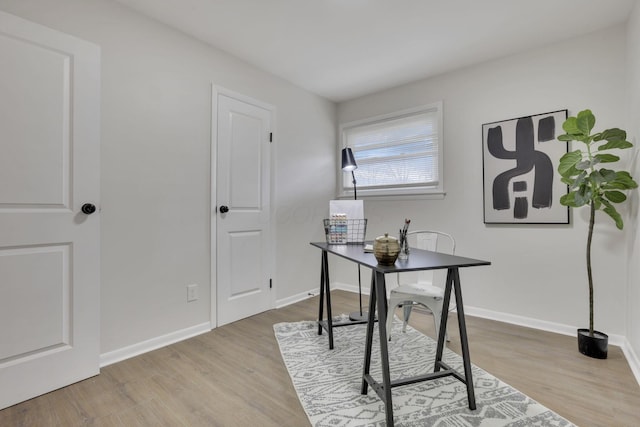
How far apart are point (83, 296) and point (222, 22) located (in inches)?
84.2

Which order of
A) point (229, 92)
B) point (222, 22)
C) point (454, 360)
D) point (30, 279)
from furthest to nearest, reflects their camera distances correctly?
point (229, 92)
point (222, 22)
point (454, 360)
point (30, 279)

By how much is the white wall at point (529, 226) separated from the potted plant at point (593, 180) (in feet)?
1.16

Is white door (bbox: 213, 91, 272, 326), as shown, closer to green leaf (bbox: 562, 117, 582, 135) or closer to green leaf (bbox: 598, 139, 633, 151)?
green leaf (bbox: 562, 117, 582, 135)

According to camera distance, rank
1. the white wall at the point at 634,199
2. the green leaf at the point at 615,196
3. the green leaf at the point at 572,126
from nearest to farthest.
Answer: the white wall at the point at 634,199 < the green leaf at the point at 615,196 < the green leaf at the point at 572,126

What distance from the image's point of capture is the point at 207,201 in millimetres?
2729

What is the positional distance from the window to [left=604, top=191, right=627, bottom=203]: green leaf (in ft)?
4.43

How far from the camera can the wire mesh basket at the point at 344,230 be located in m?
2.31

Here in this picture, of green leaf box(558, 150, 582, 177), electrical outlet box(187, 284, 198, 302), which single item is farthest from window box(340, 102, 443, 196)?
electrical outlet box(187, 284, 198, 302)

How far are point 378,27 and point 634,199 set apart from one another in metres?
2.19

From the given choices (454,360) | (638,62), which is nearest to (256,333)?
(454,360)

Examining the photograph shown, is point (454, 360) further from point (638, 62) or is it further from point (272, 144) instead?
point (272, 144)

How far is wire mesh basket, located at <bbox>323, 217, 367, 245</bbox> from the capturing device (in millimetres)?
2311

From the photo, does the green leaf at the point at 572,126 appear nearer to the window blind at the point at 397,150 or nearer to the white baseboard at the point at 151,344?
the window blind at the point at 397,150

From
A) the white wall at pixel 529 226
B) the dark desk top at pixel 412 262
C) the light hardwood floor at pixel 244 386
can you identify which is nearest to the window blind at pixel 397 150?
the white wall at pixel 529 226
